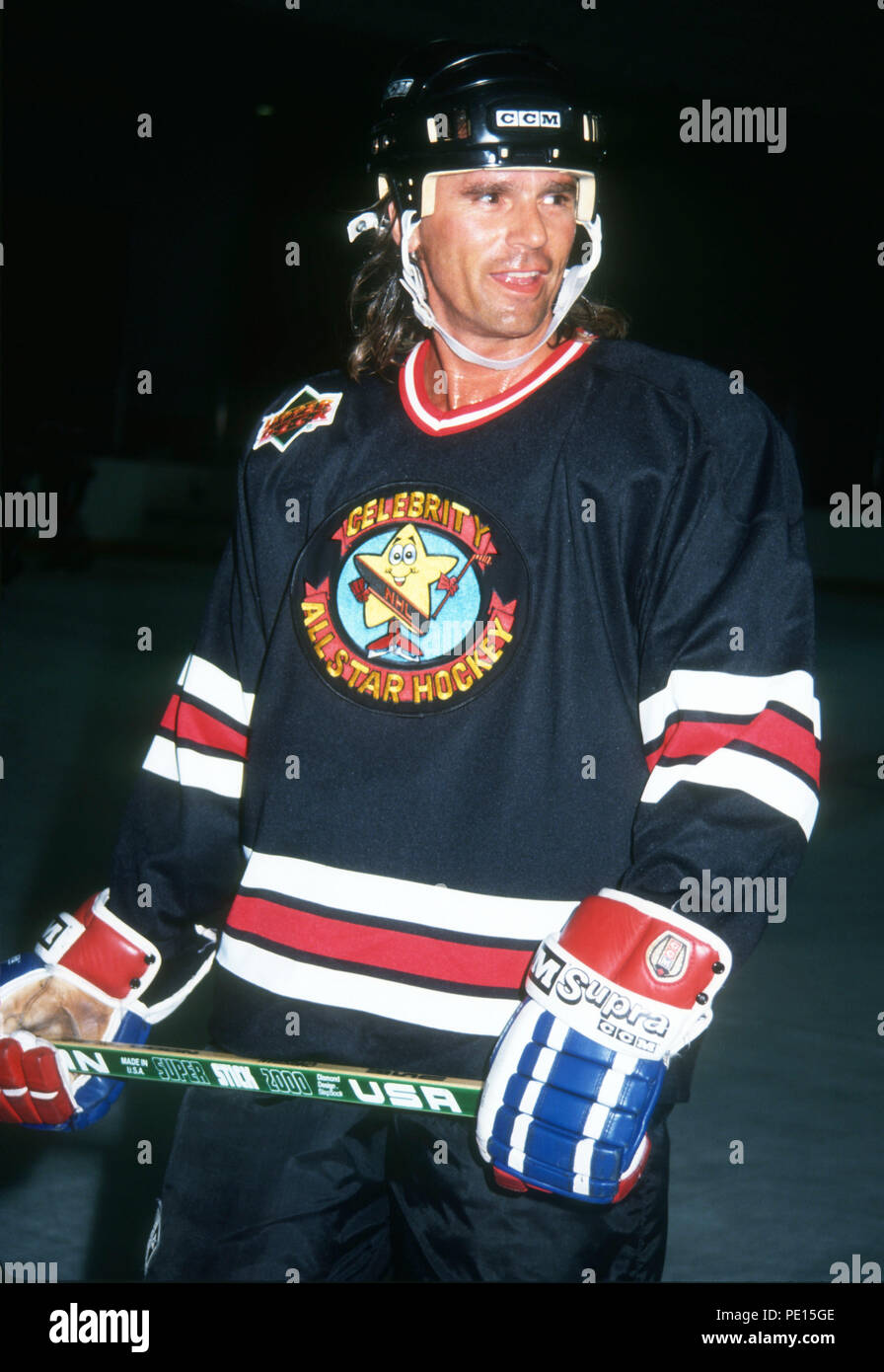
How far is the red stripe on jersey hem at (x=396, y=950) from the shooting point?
1.49 m

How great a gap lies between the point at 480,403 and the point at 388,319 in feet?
0.92

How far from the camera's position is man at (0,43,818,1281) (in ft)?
4.41

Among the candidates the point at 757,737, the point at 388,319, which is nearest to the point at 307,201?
the point at 388,319

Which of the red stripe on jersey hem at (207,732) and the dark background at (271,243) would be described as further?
the dark background at (271,243)

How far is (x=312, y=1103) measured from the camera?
61.5 inches

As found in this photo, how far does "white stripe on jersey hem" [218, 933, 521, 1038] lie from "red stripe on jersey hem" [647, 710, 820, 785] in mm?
319

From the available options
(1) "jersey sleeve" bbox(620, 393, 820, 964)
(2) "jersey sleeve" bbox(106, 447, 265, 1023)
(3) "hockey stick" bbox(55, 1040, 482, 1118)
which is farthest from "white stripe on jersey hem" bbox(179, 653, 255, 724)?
(1) "jersey sleeve" bbox(620, 393, 820, 964)

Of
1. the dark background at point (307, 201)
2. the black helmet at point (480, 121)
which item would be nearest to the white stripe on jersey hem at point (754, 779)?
the black helmet at point (480, 121)

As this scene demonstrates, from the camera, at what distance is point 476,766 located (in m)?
1.48

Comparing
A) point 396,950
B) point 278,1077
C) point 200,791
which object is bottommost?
point 278,1077

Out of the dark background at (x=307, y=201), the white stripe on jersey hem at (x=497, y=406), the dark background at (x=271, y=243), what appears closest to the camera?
the white stripe on jersey hem at (x=497, y=406)

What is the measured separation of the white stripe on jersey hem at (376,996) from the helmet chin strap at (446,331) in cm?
64

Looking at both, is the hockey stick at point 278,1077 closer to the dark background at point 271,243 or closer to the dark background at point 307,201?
the dark background at point 271,243

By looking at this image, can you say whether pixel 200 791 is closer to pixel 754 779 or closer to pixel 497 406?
pixel 497 406
